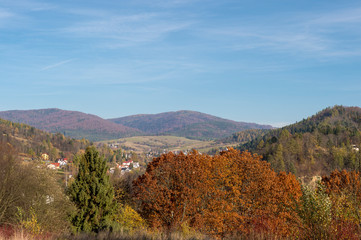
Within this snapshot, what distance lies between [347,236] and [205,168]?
29242 mm

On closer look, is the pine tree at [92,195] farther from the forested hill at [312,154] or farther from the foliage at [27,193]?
the forested hill at [312,154]

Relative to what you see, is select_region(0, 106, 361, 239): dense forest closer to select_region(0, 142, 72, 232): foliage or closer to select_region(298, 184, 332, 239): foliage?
select_region(0, 142, 72, 232): foliage

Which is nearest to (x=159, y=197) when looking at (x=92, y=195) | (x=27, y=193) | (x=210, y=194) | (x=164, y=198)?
(x=164, y=198)

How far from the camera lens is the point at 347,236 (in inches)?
392

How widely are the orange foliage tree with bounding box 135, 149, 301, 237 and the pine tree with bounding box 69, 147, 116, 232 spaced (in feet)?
20.6

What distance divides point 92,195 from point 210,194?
15048 millimetres

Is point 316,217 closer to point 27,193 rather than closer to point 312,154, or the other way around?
point 27,193

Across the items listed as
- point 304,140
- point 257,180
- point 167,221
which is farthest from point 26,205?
point 304,140

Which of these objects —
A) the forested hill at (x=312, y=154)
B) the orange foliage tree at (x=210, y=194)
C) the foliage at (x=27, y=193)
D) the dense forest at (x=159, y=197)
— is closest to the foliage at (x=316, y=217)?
the dense forest at (x=159, y=197)

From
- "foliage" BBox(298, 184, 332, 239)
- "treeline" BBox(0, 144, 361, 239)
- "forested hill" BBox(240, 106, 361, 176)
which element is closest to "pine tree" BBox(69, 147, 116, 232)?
"treeline" BBox(0, 144, 361, 239)

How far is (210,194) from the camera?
3697 cm

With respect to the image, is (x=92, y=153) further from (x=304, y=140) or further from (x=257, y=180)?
(x=304, y=140)

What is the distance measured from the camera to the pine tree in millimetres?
39188

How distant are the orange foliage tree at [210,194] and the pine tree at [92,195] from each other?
6.27 m
